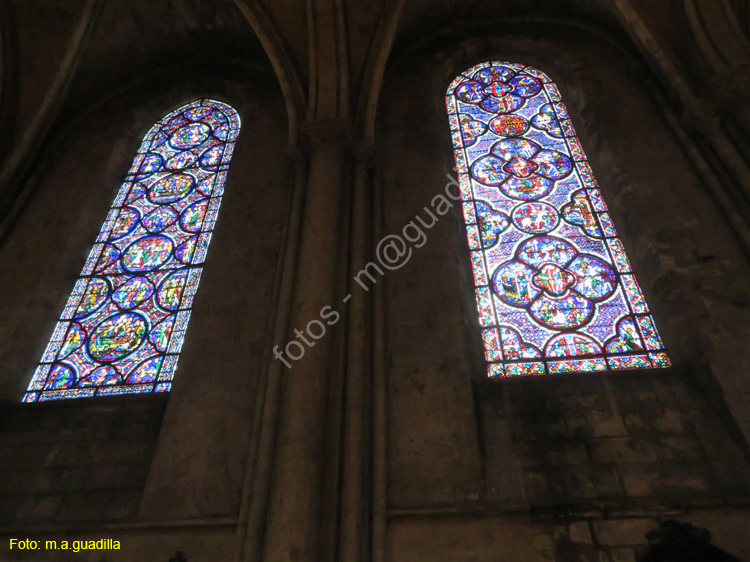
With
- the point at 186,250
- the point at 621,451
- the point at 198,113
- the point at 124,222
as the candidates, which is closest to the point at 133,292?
the point at 186,250

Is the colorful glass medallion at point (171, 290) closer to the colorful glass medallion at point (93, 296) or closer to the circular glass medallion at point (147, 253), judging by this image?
the circular glass medallion at point (147, 253)

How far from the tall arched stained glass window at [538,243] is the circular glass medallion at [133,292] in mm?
3624

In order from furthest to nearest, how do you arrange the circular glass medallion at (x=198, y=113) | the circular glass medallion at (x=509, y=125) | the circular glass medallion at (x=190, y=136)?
the circular glass medallion at (x=198, y=113)
the circular glass medallion at (x=190, y=136)
the circular glass medallion at (x=509, y=125)

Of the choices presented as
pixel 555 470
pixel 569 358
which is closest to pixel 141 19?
pixel 569 358

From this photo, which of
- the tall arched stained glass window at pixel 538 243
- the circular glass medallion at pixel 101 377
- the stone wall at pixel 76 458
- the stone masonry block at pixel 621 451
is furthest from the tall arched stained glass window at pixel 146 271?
the stone masonry block at pixel 621 451

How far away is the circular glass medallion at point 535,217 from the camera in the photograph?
631 centimetres

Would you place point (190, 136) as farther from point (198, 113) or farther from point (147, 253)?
point (147, 253)

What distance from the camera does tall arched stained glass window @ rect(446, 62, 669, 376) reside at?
5.30 m

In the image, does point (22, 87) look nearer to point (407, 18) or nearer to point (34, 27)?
point (34, 27)

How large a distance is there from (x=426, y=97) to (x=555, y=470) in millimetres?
5231

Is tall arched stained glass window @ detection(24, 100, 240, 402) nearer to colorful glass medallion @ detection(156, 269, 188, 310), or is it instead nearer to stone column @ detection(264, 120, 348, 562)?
colorful glass medallion @ detection(156, 269, 188, 310)

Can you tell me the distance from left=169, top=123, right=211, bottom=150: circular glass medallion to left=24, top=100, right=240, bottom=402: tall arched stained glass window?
18 mm

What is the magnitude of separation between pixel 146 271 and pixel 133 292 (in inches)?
12.2

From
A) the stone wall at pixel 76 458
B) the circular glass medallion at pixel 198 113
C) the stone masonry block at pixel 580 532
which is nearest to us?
the stone masonry block at pixel 580 532
